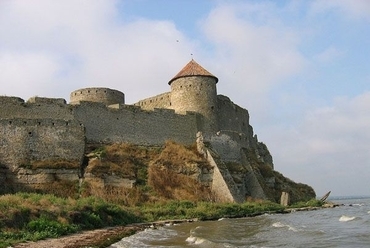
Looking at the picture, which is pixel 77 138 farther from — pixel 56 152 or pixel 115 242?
pixel 115 242

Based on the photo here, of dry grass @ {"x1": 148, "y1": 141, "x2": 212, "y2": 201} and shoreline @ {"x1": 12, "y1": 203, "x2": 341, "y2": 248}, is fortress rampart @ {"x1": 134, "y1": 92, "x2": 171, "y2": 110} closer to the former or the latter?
dry grass @ {"x1": 148, "y1": 141, "x2": 212, "y2": 201}

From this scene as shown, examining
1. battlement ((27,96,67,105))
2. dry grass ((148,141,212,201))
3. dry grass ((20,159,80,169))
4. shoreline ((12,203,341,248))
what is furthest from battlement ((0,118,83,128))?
shoreline ((12,203,341,248))

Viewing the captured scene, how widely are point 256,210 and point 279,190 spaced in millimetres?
7735

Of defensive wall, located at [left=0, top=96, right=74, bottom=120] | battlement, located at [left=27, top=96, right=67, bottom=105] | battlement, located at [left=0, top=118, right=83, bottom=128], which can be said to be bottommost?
battlement, located at [left=0, top=118, right=83, bottom=128]

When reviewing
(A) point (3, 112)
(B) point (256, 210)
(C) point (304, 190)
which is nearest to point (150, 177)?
A: (B) point (256, 210)

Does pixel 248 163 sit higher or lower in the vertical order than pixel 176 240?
higher

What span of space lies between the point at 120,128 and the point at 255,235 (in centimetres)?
1351

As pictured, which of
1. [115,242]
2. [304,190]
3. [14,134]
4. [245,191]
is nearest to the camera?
[115,242]

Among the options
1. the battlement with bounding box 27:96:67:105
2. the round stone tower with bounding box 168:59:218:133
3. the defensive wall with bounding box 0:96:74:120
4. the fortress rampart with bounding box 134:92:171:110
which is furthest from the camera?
the fortress rampart with bounding box 134:92:171:110

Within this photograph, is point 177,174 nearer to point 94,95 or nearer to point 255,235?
point 94,95

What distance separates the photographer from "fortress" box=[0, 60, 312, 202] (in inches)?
986

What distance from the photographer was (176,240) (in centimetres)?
1639

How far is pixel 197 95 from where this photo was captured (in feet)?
106

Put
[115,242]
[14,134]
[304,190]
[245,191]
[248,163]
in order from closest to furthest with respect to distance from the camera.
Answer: [115,242] → [14,134] → [245,191] → [248,163] → [304,190]
